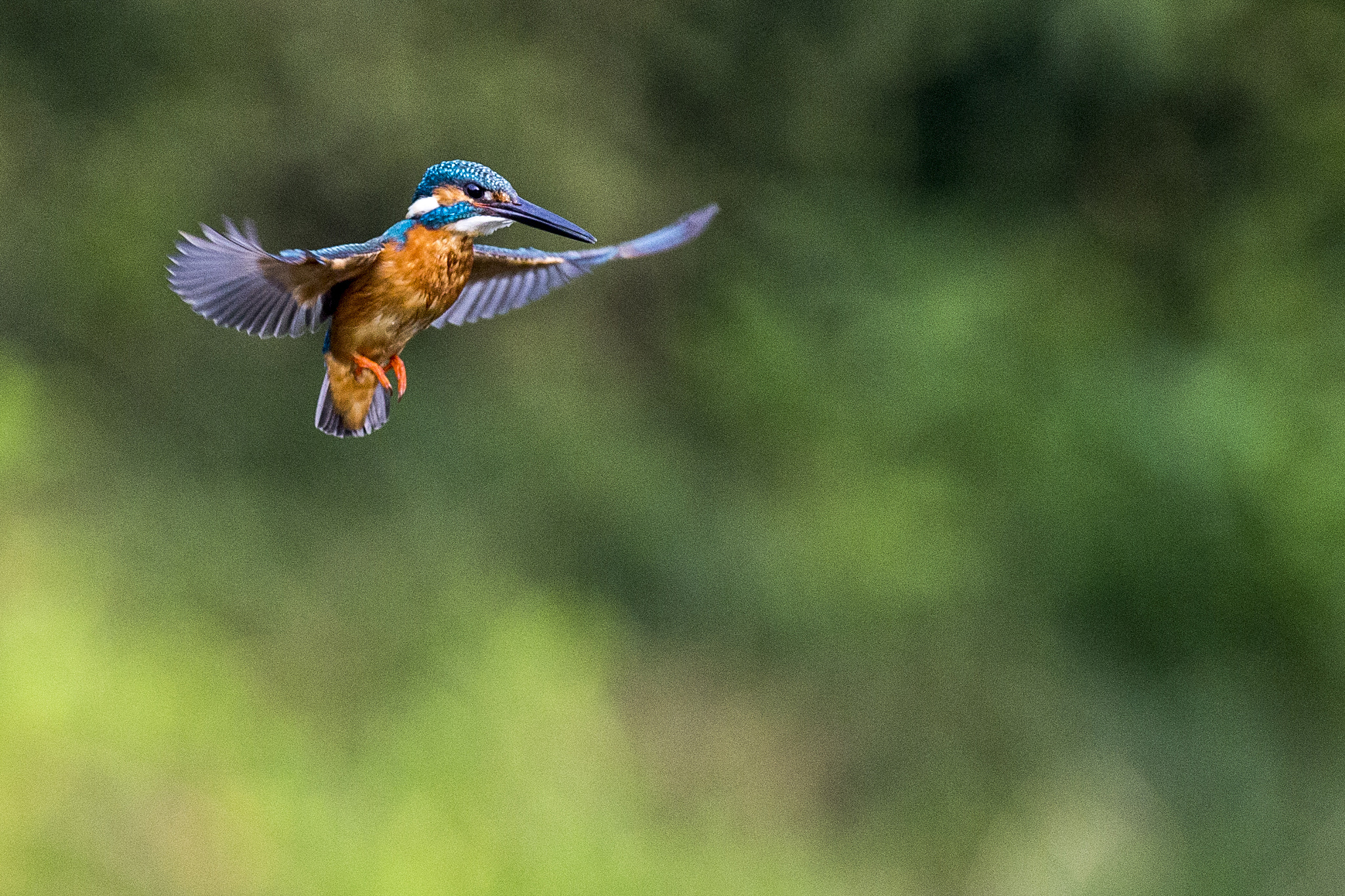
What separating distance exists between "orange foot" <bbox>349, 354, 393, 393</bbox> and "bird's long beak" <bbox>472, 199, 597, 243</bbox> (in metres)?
0.05

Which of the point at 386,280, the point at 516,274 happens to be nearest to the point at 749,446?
the point at 516,274

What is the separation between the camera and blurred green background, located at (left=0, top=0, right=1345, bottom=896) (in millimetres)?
3582

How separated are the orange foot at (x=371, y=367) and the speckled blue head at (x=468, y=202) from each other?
0.13 feet

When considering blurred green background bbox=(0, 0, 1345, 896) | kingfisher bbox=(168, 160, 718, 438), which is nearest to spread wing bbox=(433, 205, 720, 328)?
kingfisher bbox=(168, 160, 718, 438)

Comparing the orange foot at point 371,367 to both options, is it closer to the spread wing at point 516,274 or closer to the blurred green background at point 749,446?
the spread wing at point 516,274

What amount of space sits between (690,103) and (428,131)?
3.99 ft

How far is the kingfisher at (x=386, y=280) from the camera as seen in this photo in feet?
1.17

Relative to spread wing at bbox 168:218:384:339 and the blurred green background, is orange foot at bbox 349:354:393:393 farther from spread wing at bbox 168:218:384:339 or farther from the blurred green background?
the blurred green background

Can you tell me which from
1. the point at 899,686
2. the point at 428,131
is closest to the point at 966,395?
the point at 899,686

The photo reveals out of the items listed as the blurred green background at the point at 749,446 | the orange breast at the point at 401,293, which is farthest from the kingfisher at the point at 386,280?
the blurred green background at the point at 749,446

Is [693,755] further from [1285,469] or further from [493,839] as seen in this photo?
[1285,469]

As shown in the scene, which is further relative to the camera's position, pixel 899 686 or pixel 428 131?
pixel 899 686

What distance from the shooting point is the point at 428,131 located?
347 cm

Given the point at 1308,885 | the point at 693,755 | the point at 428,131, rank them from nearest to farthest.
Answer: the point at 428,131 → the point at 1308,885 → the point at 693,755
